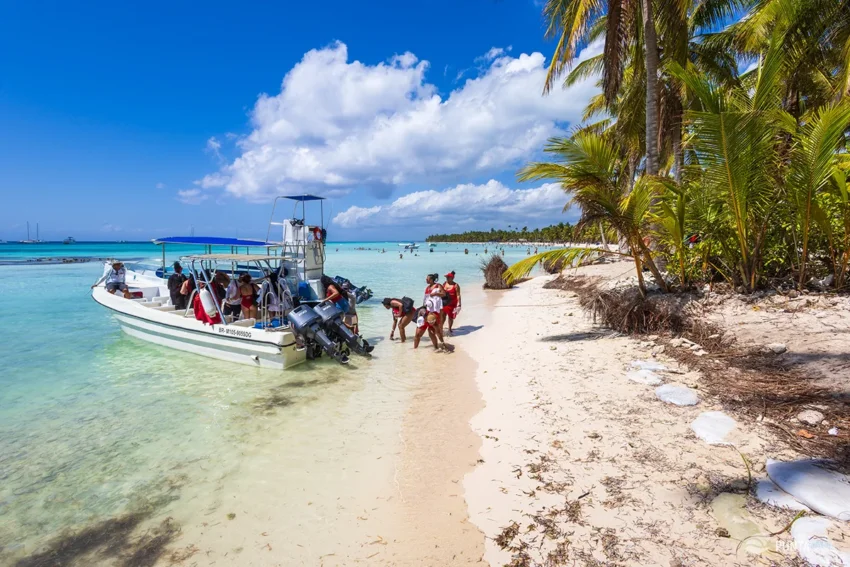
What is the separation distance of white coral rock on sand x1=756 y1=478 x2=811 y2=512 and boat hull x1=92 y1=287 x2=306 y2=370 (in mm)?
6852

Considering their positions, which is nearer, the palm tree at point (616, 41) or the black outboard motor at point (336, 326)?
the black outboard motor at point (336, 326)

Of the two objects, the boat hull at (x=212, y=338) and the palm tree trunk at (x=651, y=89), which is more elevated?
the palm tree trunk at (x=651, y=89)

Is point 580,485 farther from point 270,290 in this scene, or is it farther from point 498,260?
point 498,260

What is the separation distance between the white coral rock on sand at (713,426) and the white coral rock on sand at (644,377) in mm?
1025

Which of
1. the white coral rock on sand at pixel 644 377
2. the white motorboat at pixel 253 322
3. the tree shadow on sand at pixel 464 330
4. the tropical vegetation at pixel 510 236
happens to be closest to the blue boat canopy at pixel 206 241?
the white motorboat at pixel 253 322

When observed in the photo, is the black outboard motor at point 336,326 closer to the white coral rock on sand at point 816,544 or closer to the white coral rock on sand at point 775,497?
the white coral rock on sand at point 775,497

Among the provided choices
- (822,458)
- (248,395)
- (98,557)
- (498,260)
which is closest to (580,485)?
(822,458)

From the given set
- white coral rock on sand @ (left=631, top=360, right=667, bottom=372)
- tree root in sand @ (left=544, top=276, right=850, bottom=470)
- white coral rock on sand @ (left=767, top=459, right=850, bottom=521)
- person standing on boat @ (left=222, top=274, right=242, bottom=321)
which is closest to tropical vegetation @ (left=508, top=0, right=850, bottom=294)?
tree root in sand @ (left=544, top=276, right=850, bottom=470)

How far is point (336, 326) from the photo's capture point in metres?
8.01

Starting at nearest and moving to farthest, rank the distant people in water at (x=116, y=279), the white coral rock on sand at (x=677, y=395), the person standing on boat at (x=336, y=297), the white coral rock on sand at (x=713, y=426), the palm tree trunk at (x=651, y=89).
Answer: the white coral rock on sand at (x=713, y=426) < the white coral rock on sand at (x=677, y=395) < the person standing on boat at (x=336, y=297) < the palm tree trunk at (x=651, y=89) < the distant people in water at (x=116, y=279)

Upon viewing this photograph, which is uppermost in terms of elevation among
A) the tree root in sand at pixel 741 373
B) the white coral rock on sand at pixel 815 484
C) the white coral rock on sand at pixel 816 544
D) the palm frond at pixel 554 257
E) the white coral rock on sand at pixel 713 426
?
the palm frond at pixel 554 257

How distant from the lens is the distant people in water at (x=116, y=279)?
462 inches

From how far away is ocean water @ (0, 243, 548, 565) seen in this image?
3887 millimetres

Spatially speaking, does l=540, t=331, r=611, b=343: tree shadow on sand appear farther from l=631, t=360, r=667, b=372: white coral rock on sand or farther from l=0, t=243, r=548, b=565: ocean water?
l=0, t=243, r=548, b=565: ocean water
